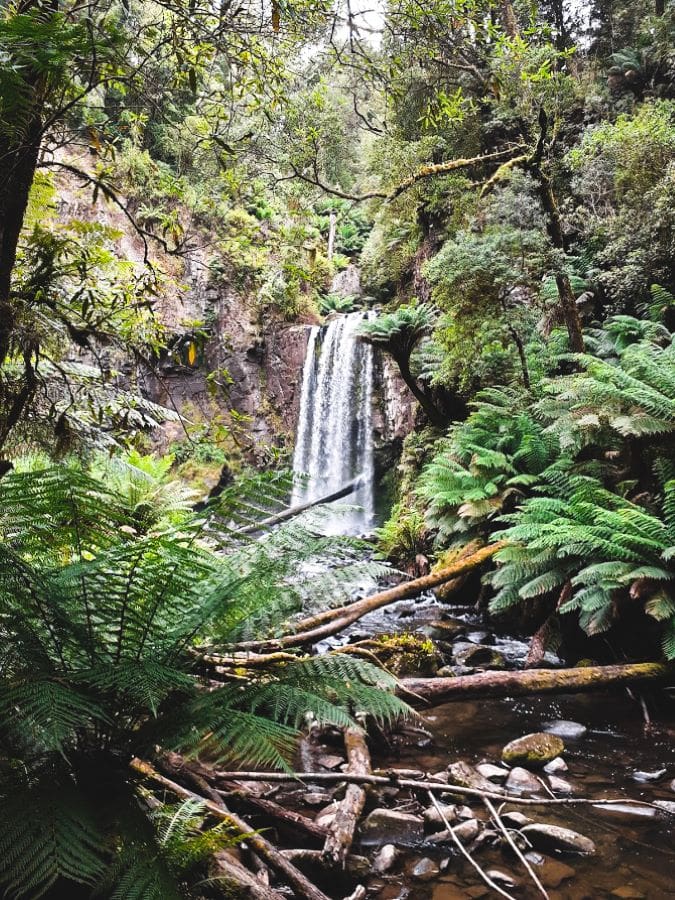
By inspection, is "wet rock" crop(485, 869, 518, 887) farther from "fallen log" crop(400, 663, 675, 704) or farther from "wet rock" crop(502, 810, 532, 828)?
"fallen log" crop(400, 663, 675, 704)

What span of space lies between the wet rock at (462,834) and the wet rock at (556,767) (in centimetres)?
75

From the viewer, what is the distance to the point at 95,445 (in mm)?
2432

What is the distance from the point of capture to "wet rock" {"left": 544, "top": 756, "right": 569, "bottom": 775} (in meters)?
2.53

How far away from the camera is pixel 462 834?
1.94 m

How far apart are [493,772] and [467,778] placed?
28cm

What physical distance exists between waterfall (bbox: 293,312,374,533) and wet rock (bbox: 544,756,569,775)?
9878 mm

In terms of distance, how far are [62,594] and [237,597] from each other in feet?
1.35

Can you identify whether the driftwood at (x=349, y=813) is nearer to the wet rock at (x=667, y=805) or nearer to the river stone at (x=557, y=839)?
the river stone at (x=557, y=839)

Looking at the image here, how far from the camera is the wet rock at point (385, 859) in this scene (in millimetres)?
1789

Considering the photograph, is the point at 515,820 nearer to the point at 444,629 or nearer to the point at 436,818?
the point at 436,818

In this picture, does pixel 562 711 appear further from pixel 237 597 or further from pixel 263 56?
pixel 263 56

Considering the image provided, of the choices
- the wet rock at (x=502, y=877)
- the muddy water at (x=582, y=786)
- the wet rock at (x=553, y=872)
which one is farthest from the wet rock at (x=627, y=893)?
the wet rock at (x=502, y=877)

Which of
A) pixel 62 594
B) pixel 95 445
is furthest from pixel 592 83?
pixel 62 594

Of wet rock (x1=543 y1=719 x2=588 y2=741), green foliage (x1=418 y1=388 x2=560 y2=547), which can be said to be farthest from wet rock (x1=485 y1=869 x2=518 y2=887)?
green foliage (x1=418 y1=388 x2=560 y2=547)
